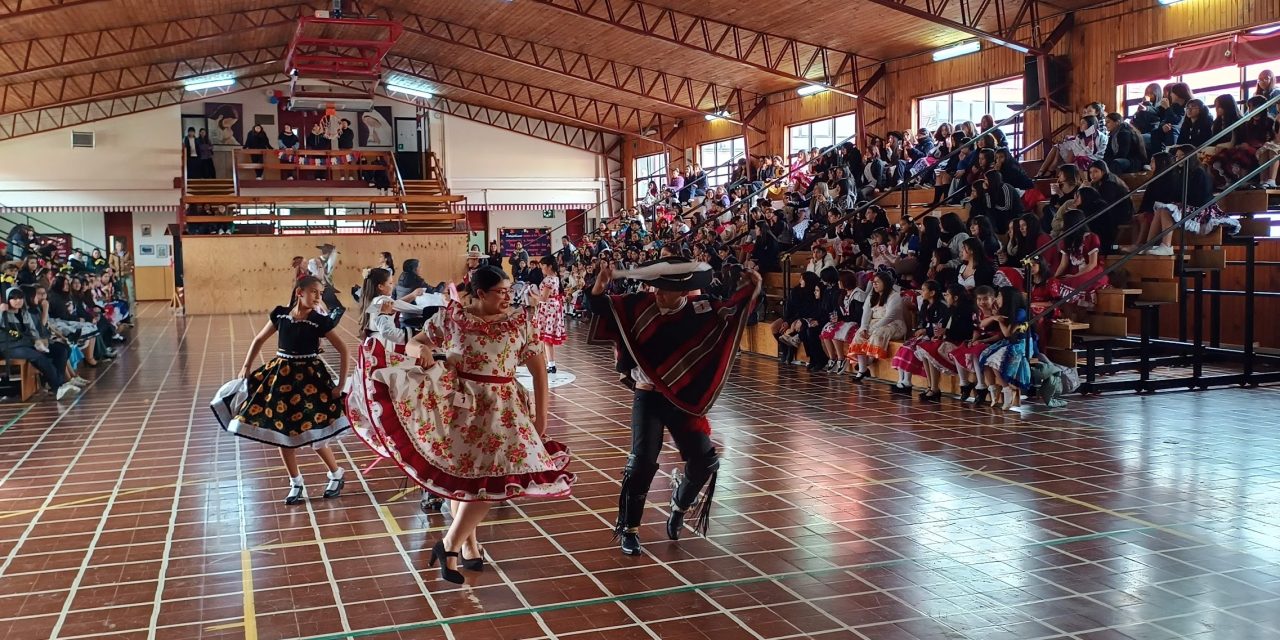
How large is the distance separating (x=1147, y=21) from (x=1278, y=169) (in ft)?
→ 15.3

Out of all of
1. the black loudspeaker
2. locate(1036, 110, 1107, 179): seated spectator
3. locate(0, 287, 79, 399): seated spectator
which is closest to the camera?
locate(0, 287, 79, 399): seated spectator

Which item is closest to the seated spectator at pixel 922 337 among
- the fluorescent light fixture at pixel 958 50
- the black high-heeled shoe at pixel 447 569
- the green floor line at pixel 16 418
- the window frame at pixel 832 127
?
the black high-heeled shoe at pixel 447 569

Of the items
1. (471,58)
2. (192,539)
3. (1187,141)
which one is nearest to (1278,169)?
(1187,141)

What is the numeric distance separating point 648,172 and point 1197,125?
2015 cm

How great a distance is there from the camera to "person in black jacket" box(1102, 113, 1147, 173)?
11188 mm

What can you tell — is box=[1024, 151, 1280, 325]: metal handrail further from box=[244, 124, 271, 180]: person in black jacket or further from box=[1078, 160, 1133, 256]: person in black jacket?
box=[244, 124, 271, 180]: person in black jacket

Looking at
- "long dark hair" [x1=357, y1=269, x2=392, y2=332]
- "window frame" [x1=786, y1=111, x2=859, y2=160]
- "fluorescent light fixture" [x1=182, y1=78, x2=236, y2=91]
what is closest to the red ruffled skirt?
"long dark hair" [x1=357, y1=269, x2=392, y2=332]

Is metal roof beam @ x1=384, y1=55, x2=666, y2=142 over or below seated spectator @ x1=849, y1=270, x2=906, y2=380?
over

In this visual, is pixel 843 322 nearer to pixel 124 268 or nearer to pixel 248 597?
pixel 248 597

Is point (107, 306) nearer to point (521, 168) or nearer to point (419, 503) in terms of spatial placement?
point (419, 503)

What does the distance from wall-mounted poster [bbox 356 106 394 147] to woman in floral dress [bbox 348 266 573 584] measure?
89.4 feet

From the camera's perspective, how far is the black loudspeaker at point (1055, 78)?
15.4 m

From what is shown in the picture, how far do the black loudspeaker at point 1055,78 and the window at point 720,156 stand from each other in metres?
9.37

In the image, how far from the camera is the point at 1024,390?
8555 mm
